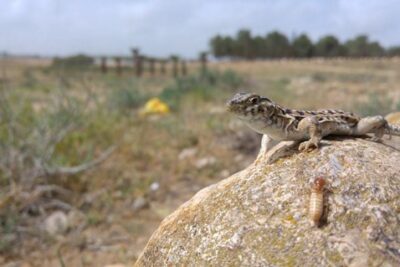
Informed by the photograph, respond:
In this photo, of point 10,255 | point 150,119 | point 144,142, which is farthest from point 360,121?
point 150,119

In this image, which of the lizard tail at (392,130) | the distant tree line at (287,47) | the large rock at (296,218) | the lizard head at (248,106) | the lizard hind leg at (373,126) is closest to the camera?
the large rock at (296,218)

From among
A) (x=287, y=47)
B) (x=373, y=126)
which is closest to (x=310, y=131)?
(x=373, y=126)

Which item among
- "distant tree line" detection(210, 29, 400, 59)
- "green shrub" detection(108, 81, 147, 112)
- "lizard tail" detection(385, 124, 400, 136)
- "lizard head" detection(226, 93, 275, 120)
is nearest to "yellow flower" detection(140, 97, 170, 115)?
"green shrub" detection(108, 81, 147, 112)

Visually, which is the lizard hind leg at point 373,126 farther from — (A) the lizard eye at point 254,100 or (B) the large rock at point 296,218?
(A) the lizard eye at point 254,100

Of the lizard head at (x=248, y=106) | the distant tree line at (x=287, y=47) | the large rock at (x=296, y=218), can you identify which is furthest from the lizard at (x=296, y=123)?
the distant tree line at (x=287, y=47)

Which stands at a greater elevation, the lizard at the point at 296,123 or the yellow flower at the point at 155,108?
the lizard at the point at 296,123

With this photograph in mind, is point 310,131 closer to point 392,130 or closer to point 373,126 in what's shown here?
point 373,126
